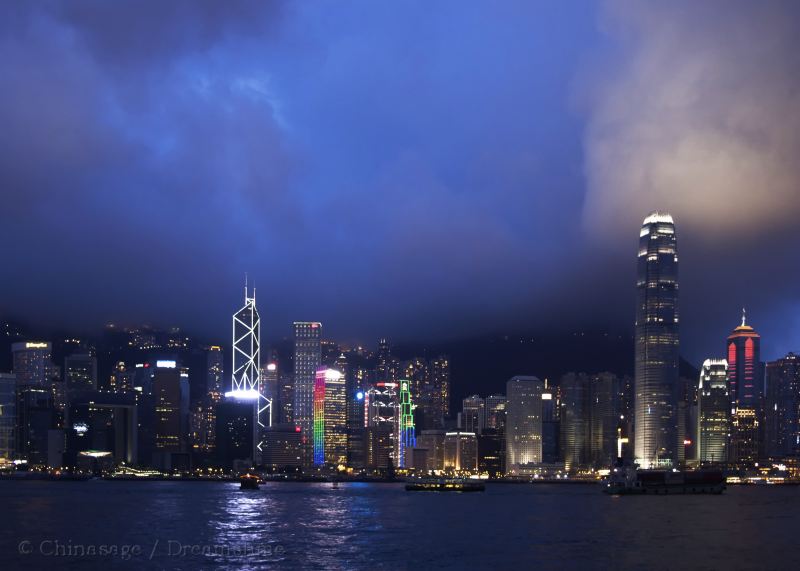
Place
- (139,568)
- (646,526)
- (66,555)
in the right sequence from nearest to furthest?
(139,568) → (66,555) → (646,526)

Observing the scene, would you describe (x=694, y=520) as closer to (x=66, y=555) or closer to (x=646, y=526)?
(x=646, y=526)

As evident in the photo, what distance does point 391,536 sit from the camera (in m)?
95.4

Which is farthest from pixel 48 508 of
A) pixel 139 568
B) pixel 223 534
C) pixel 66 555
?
pixel 139 568

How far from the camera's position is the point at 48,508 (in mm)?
135750

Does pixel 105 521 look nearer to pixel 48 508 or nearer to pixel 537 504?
pixel 48 508


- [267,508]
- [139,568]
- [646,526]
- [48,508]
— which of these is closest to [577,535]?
[646,526]

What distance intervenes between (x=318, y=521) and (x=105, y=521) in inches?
793

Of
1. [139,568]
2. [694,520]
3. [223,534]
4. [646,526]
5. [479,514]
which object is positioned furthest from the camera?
[479,514]

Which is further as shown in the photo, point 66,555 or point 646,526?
A: point 646,526

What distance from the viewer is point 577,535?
98000 mm

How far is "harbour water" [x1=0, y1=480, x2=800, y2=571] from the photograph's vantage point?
248 ft

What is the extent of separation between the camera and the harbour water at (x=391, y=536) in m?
75.7

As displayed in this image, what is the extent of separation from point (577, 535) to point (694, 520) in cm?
2543

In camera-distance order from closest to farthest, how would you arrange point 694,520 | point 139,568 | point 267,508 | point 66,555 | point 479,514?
point 139,568
point 66,555
point 694,520
point 479,514
point 267,508
